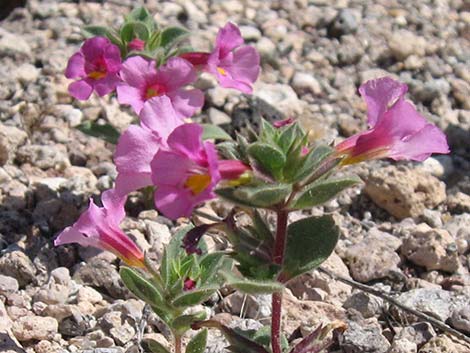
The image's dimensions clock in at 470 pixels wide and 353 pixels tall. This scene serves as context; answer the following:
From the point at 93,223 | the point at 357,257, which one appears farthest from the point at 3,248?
the point at 357,257

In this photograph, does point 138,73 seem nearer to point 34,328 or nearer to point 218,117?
point 34,328

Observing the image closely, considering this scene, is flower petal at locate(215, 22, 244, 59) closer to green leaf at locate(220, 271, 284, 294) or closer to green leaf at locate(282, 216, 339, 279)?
green leaf at locate(282, 216, 339, 279)

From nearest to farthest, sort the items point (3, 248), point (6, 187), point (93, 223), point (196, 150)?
point (196, 150) → point (93, 223) → point (3, 248) → point (6, 187)

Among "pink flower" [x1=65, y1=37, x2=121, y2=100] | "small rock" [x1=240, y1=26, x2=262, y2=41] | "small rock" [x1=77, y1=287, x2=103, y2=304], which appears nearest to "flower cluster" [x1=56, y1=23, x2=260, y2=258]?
"pink flower" [x1=65, y1=37, x2=121, y2=100]

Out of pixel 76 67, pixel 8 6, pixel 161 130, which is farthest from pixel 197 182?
pixel 8 6

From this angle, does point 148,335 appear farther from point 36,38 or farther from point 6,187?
point 36,38

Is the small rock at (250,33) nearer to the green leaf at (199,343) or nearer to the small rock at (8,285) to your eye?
the small rock at (8,285)

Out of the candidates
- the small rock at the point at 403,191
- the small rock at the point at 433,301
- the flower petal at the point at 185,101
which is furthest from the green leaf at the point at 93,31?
the small rock at the point at 433,301
